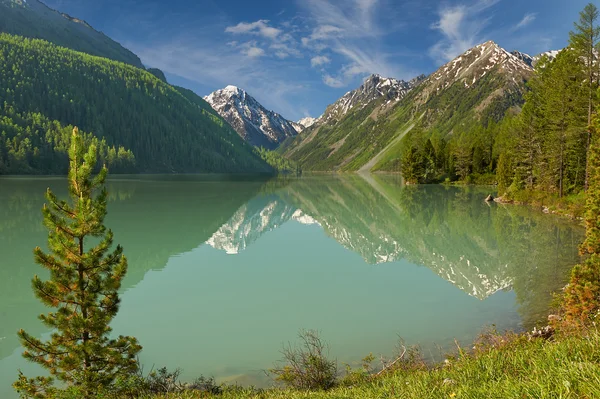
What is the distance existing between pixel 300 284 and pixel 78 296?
46.0 ft

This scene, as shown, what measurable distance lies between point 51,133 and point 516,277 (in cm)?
21167

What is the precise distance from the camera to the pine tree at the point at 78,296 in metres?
9.15

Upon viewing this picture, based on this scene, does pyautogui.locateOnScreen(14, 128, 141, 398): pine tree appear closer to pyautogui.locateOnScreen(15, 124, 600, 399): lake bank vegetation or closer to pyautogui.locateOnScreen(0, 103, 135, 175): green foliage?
pyautogui.locateOnScreen(15, 124, 600, 399): lake bank vegetation

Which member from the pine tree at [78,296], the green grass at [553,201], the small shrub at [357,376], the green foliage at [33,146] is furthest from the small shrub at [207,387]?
the green foliage at [33,146]

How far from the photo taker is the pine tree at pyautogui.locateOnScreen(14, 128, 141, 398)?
9.15 meters

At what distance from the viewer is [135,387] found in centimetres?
939

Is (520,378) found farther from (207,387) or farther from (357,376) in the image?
(207,387)

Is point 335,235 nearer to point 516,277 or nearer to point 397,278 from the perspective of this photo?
point 397,278

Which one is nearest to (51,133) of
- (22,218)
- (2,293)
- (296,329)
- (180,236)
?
(22,218)

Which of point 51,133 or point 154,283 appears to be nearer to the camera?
point 154,283

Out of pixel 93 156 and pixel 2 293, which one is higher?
pixel 93 156

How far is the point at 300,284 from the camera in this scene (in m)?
22.2

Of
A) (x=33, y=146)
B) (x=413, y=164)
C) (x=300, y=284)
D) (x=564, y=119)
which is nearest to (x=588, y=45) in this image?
(x=564, y=119)

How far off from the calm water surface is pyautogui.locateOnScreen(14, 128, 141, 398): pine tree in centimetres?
318
